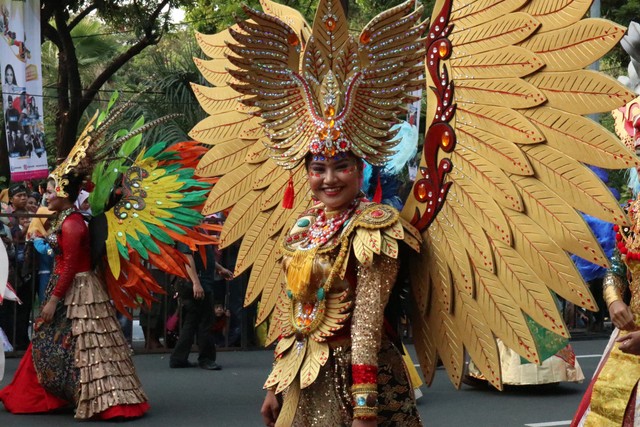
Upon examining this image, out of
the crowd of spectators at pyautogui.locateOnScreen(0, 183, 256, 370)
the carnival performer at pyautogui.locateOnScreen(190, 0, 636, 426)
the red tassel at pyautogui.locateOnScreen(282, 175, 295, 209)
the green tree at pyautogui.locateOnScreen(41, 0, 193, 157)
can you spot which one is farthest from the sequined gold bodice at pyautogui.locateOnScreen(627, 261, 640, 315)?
the green tree at pyautogui.locateOnScreen(41, 0, 193, 157)

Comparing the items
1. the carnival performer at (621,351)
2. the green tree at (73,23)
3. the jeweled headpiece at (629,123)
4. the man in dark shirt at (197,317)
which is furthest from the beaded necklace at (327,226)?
the green tree at (73,23)

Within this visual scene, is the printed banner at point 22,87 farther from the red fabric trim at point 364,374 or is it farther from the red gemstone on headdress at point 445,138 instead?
the red fabric trim at point 364,374

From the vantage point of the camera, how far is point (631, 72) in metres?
5.10

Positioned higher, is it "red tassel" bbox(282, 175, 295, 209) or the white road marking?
"red tassel" bbox(282, 175, 295, 209)

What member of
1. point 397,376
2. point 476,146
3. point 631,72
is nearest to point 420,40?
point 476,146

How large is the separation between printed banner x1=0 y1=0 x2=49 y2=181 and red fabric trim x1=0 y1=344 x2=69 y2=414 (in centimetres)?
445

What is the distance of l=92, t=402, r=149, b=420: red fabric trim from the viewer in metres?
6.91

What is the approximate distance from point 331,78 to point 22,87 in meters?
8.51

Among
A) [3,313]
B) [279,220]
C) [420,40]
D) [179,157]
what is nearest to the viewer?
[420,40]

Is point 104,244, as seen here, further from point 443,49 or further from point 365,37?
point 443,49

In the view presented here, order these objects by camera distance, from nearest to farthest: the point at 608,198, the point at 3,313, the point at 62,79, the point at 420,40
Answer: the point at 608,198 < the point at 420,40 < the point at 3,313 < the point at 62,79

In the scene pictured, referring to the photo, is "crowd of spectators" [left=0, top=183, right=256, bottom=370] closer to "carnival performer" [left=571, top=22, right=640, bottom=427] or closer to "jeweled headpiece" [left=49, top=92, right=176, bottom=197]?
"jeweled headpiece" [left=49, top=92, right=176, bottom=197]

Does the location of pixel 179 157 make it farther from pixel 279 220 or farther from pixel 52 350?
pixel 279 220

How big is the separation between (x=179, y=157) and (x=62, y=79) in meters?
8.86
